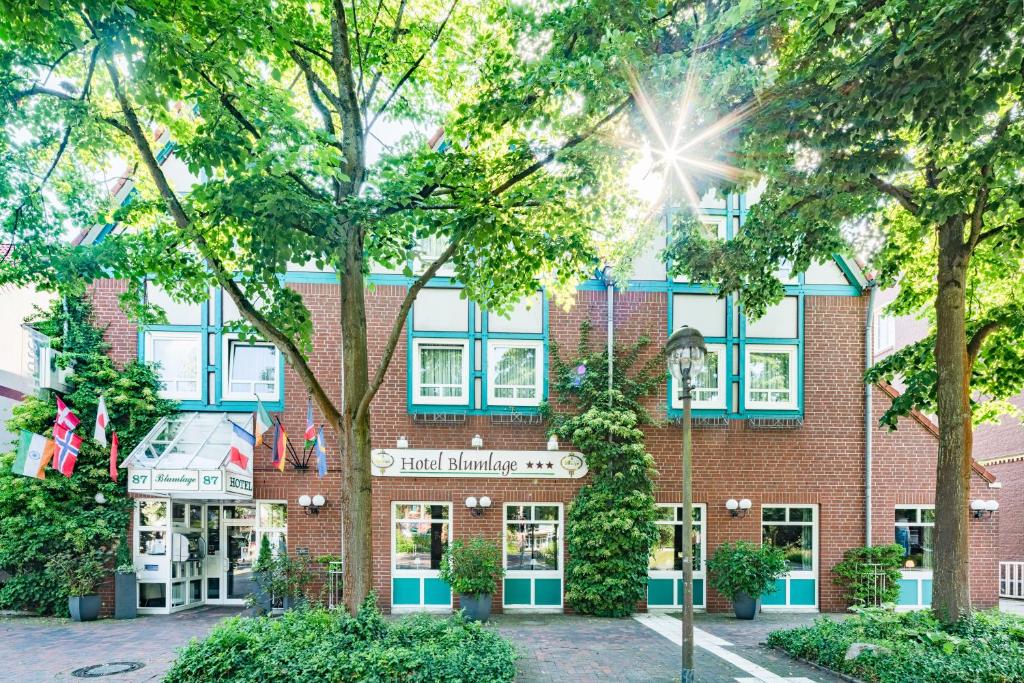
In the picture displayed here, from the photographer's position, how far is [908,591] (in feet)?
43.4

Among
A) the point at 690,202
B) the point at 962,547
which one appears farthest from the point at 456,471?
the point at 962,547

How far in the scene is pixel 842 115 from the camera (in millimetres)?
6699

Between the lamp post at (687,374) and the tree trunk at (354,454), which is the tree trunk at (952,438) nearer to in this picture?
the lamp post at (687,374)

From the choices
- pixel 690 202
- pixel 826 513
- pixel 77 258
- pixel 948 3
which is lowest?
pixel 826 513

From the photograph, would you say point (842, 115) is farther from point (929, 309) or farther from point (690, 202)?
point (929, 309)

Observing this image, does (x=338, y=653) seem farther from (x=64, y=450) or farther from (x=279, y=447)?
(x=64, y=450)

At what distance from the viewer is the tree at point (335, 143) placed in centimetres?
652

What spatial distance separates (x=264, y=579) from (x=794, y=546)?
1043 centimetres

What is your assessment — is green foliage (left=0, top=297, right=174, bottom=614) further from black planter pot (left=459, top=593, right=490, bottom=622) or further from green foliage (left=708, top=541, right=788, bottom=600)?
green foliage (left=708, top=541, right=788, bottom=600)

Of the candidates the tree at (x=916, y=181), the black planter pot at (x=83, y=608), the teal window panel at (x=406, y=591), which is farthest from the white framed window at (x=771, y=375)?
the black planter pot at (x=83, y=608)

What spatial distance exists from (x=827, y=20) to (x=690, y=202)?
303 cm

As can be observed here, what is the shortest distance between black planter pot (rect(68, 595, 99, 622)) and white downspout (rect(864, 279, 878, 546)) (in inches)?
587

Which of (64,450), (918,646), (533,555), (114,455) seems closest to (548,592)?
(533,555)

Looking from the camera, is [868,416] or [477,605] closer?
[477,605]
